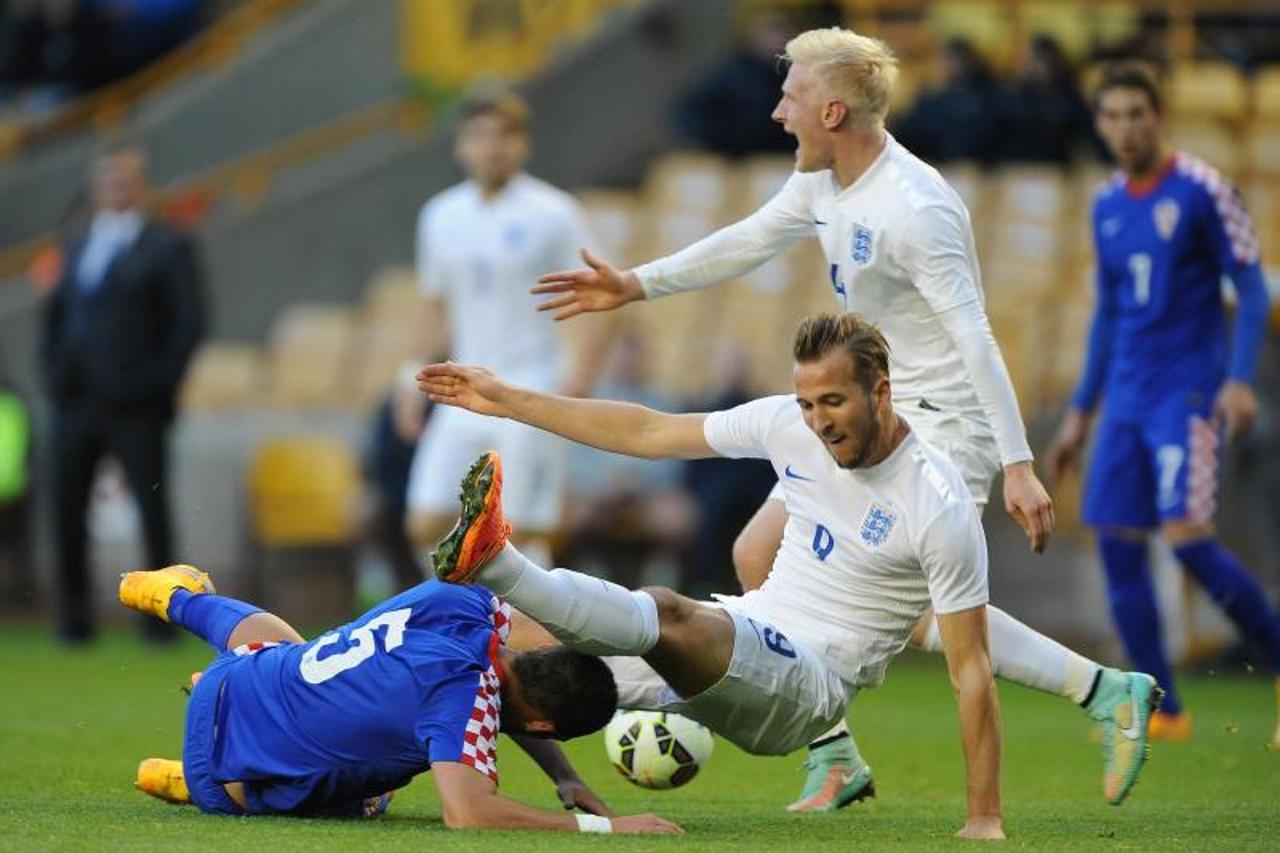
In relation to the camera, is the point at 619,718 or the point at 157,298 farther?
the point at 157,298

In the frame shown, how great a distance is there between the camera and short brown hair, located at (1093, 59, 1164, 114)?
9859mm

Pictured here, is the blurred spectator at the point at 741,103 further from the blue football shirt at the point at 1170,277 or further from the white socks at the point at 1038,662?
the white socks at the point at 1038,662

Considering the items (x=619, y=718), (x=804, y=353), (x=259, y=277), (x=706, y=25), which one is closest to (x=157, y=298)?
(x=259, y=277)

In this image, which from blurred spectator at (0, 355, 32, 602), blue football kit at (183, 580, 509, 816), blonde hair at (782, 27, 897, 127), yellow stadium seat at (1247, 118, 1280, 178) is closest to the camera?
blue football kit at (183, 580, 509, 816)

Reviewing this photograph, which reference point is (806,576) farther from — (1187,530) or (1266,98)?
(1266,98)

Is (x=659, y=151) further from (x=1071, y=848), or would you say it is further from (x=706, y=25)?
(x=1071, y=848)

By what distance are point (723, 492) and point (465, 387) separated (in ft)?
27.9

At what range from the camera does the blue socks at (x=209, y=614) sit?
7.43 metres

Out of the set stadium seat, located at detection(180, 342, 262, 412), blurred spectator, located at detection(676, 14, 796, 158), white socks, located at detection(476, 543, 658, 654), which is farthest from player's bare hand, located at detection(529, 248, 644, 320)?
stadium seat, located at detection(180, 342, 262, 412)

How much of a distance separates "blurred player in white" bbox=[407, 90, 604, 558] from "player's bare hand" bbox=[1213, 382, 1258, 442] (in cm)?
290

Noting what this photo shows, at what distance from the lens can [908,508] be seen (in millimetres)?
6832

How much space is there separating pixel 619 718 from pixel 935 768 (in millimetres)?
1999

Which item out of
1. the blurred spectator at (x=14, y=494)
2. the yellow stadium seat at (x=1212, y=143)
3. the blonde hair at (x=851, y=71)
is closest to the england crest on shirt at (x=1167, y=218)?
the blonde hair at (x=851, y=71)

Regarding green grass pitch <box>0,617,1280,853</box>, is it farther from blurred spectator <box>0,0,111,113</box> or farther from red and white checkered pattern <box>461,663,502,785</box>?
blurred spectator <box>0,0,111,113</box>
